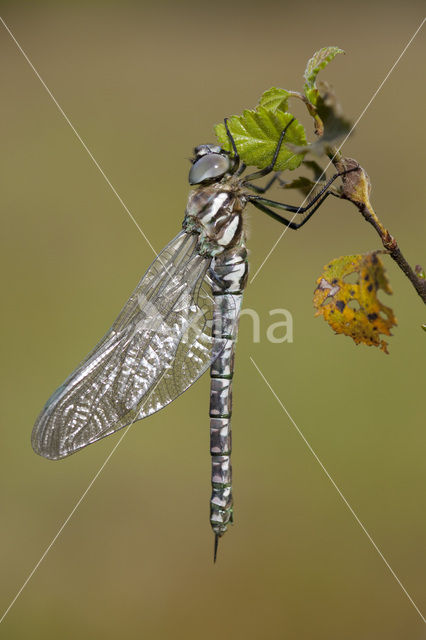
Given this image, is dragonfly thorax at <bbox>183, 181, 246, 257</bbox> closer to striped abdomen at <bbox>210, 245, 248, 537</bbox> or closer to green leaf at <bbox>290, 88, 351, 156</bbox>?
striped abdomen at <bbox>210, 245, 248, 537</bbox>

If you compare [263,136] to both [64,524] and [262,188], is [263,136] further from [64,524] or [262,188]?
[64,524]

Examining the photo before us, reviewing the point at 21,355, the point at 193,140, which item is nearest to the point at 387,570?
the point at 21,355

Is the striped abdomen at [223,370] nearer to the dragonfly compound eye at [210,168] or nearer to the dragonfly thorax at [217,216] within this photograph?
the dragonfly thorax at [217,216]

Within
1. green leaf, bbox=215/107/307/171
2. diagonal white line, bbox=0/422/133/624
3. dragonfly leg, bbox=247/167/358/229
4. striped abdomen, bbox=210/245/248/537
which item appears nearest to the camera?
green leaf, bbox=215/107/307/171

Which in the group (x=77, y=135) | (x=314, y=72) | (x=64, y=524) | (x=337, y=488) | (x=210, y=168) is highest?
(x=77, y=135)

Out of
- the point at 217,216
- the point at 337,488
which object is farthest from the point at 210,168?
the point at 337,488

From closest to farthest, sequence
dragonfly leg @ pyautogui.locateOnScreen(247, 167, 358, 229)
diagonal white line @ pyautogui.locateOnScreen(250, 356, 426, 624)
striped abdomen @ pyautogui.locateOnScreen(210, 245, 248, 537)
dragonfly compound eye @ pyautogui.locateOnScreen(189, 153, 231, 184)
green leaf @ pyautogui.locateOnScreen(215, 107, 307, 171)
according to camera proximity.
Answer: green leaf @ pyautogui.locateOnScreen(215, 107, 307, 171), dragonfly leg @ pyautogui.locateOnScreen(247, 167, 358, 229), dragonfly compound eye @ pyautogui.locateOnScreen(189, 153, 231, 184), striped abdomen @ pyautogui.locateOnScreen(210, 245, 248, 537), diagonal white line @ pyautogui.locateOnScreen(250, 356, 426, 624)

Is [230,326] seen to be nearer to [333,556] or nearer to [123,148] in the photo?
[333,556]

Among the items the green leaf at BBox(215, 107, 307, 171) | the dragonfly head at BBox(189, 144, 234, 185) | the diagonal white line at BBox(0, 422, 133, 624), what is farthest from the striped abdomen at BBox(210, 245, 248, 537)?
the diagonal white line at BBox(0, 422, 133, 624)
